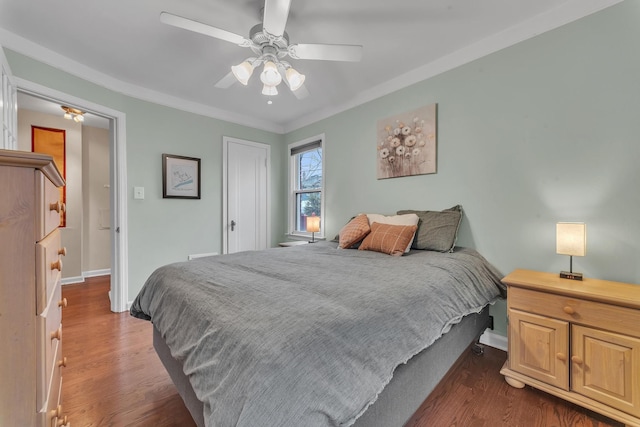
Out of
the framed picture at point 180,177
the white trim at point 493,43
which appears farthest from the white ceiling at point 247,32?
the framed picture at point 180,177

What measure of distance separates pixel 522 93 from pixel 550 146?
1.51 ft

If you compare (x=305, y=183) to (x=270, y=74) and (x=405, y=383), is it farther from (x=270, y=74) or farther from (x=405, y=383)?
(x=405, y=383)

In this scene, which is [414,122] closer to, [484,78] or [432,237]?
[484,78]

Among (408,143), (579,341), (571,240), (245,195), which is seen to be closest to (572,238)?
(571,240)

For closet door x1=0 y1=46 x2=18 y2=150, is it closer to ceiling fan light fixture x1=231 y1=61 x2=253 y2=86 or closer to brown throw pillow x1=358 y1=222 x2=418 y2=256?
ceiling fan light fixture x1=231 y1=61 x2=253 y2=86

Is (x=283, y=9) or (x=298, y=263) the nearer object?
(x=283, y=9)

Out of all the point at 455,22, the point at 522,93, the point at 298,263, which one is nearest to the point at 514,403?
the point at 298,263

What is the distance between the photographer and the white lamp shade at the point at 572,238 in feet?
5.09

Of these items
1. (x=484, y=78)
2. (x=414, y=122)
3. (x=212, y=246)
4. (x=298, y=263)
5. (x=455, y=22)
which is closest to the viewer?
(x=298, y=263)

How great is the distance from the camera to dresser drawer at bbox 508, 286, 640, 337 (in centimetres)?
126

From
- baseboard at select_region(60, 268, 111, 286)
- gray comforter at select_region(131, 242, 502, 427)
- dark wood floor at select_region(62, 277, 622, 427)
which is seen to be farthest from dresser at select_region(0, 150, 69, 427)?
baseboard at select_region(60, 268, 111, 286)

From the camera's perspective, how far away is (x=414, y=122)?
8.47ft

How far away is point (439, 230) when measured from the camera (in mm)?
2193

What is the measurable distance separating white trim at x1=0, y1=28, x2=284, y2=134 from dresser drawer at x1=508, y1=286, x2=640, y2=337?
3.66 meters
